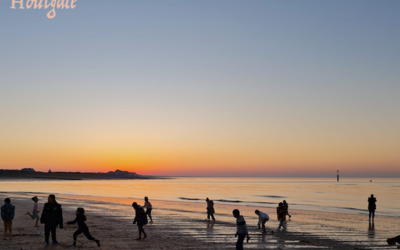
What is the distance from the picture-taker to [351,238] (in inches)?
867

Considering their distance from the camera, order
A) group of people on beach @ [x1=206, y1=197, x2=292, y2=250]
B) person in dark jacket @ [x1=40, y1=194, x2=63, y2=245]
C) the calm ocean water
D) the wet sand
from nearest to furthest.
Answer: group of people on beach @ [x1=206, y1=197, x2=292, y2=250] < person in dark jacket @ [x1=40, y1=194, x2=63, y2=245] < the wet sand < the calm ocean water

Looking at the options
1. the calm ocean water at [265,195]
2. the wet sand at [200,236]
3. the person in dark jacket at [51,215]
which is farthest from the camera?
the calm ocean water at [265,195]

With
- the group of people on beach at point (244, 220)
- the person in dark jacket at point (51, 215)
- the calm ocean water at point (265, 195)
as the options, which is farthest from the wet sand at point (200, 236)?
the calm ocean water at point (265, 195)

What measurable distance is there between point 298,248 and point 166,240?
6356mm

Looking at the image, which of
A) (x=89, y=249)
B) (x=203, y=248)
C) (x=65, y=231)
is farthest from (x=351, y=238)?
(x=65, y=231)

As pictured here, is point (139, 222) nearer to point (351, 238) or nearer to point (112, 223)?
point (112, 223)

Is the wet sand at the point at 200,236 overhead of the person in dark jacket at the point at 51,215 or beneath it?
beneath

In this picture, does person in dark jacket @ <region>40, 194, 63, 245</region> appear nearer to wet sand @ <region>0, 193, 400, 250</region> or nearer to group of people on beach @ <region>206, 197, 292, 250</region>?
wet sand @ <region>0, 193, 400, 250</region>

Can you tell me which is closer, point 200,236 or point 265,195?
point 200,236

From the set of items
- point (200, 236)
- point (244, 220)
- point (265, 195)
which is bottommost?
point (265, 195)

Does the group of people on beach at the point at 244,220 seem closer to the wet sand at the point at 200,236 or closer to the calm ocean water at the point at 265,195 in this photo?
the wet sand at the point at 200,236

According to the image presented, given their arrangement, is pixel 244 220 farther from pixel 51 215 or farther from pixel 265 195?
pixel 265 195

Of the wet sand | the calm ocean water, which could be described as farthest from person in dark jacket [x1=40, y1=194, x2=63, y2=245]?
the calm ocean water

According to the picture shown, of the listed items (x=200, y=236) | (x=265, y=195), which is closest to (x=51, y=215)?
(x=200, y=236)
